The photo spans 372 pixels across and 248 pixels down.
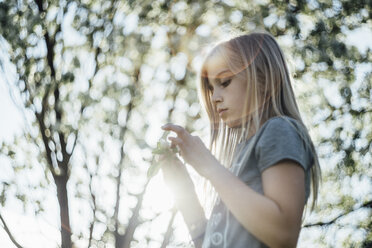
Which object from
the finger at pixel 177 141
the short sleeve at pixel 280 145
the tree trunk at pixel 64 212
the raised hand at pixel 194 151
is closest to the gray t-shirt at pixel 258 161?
the short sleeve at pixel 280 145

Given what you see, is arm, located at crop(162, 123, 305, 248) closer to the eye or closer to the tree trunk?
the eye

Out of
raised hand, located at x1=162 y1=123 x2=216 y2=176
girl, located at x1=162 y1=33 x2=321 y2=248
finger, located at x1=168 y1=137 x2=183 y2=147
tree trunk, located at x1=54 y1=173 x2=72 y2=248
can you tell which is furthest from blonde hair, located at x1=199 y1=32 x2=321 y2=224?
tree trunk, located at x1=54 y1=173 x2=72 y2=248

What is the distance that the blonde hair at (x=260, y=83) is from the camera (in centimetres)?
175

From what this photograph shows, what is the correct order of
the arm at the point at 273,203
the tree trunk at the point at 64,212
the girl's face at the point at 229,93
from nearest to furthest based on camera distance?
the arm at the point at 273,203, the girl's face at the point at 229,93, the tree trunk at the point at 64,212

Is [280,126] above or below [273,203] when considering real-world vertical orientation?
above

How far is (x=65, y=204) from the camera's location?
746cm

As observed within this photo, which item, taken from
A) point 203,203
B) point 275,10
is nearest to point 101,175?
point 275,10

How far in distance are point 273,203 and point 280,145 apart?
214 mm

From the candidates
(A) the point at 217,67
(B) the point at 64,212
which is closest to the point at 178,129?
(A) the point at 217,67

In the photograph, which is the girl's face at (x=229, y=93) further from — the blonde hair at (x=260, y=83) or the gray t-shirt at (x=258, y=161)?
the gray t-shirt at (x=258, y=161)

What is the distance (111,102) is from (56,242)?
278cm

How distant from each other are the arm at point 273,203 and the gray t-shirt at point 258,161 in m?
0.04

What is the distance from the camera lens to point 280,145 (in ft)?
4.90

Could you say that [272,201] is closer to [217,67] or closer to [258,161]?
[258,161]
